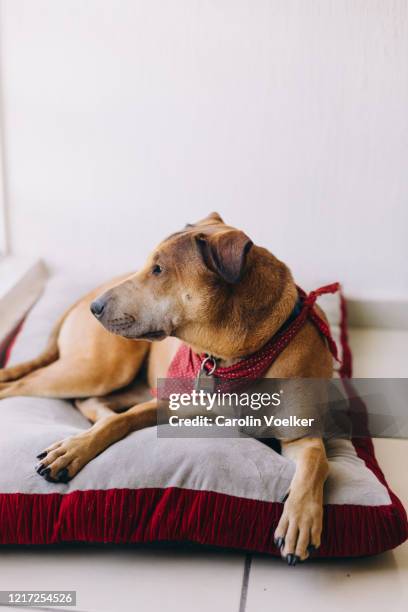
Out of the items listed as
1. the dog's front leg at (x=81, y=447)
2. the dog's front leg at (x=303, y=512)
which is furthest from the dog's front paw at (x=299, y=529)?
the dog's front leg at (x=81, y=447)

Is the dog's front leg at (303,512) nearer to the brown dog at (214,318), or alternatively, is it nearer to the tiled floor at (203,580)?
the brown dog at (214,318)

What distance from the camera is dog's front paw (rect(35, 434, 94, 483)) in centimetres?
188

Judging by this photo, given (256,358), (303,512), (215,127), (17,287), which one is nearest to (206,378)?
(256,358)

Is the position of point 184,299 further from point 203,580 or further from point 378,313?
point 378,313

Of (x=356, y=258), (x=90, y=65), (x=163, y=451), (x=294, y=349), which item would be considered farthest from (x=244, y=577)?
(x=90, y=65)

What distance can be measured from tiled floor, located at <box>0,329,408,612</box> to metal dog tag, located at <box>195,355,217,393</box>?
451mm

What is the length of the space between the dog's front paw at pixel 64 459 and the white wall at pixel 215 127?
1723 mm

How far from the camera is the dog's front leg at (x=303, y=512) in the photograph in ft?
5.66

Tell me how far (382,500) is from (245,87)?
6.60ft

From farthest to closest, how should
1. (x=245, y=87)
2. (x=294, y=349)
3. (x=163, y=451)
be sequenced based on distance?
(x=245, y=87)
(x=294, y=349)
(x=163, y=451)

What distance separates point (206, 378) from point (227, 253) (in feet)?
1.32

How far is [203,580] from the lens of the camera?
1.81m

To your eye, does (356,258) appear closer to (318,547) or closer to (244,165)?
(244,165)

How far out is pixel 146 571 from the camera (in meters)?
1.83
